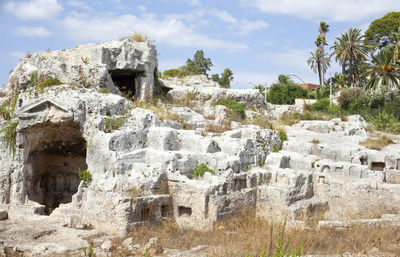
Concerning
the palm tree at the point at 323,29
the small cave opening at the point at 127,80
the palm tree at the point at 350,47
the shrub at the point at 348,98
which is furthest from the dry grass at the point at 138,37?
the palm tree at the point at 323,29

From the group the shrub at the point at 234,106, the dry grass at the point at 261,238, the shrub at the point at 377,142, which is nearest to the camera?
the dry grass at the point at 261,238

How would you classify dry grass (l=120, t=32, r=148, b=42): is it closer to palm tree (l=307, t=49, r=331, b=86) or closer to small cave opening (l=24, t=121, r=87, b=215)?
small cave opening (l=24, t=121, r=87, b=215)

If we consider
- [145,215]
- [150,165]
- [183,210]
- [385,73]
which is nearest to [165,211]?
[183,210]

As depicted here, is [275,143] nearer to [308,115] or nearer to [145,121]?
[145,121]

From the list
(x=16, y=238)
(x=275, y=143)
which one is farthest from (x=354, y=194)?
(x=16, y=238)

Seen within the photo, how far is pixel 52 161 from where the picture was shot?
12.9 metres

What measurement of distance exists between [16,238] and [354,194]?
7918mm

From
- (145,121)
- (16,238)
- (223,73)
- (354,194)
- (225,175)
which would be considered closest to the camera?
(16,238)

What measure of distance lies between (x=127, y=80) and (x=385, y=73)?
22023 millimetres

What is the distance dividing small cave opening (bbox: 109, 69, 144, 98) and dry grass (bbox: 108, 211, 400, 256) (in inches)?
307

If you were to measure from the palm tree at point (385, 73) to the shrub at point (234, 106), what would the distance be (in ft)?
57.6

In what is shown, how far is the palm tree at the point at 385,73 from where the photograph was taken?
2952 centimetres

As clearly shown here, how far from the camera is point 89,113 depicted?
1046 centimetres

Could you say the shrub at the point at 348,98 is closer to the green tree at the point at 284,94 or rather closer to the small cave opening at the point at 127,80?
the green tree at the point at 284,94
